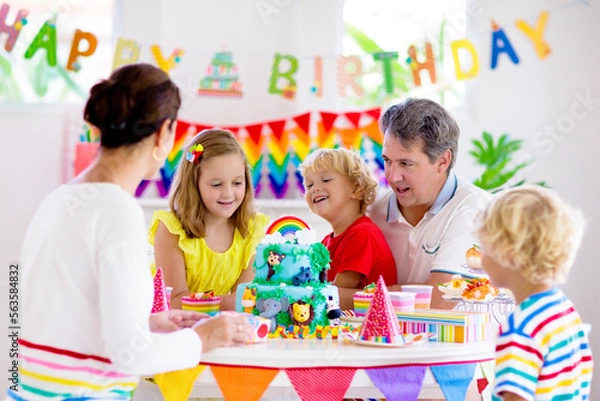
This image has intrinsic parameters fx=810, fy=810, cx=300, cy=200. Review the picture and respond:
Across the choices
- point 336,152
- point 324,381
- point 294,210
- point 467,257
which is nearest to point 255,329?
point 324,381

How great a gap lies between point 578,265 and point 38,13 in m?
3.28

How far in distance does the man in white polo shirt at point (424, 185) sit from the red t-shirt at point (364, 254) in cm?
10

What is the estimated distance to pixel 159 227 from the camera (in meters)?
2.63

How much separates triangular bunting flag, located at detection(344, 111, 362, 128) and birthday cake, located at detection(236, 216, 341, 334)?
2569 millimetres

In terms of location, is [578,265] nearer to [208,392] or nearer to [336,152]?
[336,152]

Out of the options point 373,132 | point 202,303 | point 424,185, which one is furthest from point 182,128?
point 202,303

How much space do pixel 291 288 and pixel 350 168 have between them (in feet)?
3.10

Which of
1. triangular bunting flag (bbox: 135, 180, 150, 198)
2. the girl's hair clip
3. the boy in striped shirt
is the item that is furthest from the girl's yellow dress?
triangular bunting flag (bbox: 135, 180, 150, 198)

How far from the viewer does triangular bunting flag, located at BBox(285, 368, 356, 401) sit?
1.77 m

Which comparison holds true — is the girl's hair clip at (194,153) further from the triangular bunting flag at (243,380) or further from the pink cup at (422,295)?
the triangular bunting flag at (243,380)

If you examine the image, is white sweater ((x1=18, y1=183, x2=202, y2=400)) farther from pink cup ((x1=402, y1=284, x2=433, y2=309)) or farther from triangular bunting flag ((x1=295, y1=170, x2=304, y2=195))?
triangular bunting flag ((x1=295, y1=170, x2=304, y2=195))

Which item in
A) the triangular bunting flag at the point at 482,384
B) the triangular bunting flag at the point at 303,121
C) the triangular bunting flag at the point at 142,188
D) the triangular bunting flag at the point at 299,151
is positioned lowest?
the triangular bunting flag at the point at 482,384

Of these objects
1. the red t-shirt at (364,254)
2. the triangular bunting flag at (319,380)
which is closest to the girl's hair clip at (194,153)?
the red t-shirt at (364,254)

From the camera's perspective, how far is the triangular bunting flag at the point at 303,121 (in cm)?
446
